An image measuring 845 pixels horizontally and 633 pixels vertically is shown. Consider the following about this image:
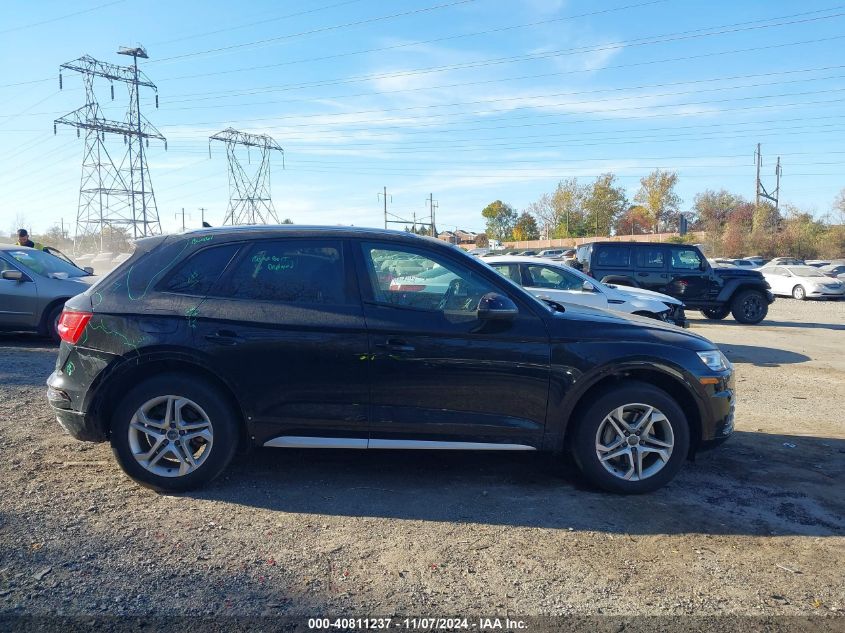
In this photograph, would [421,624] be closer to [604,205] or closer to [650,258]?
[650,258]

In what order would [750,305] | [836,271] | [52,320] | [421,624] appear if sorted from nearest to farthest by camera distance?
[421,624], [52,320], [750,305], [836,271]

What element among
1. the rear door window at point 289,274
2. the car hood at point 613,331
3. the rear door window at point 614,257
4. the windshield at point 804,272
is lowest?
the car hood at point 613,331

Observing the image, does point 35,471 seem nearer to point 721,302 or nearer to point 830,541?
point 830,541

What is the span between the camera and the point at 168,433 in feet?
14.0

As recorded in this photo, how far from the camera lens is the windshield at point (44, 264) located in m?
9.98

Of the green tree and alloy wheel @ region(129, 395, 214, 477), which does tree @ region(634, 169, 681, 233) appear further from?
alloy wheel @ region(129, 395, 214, 477)

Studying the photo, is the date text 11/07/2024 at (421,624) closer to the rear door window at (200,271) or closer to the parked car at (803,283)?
the rear door window at (200,271)

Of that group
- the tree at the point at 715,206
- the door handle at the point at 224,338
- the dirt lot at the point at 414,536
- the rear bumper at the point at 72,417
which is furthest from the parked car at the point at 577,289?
the tree at the point at 715,206

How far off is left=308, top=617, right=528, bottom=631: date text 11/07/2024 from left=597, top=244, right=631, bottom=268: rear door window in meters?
13.3

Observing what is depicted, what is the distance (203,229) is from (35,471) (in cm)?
210

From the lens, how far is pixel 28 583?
3.18 meters

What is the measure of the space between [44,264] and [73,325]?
22.9 ft

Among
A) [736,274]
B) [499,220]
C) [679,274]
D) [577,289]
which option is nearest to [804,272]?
[736,274]

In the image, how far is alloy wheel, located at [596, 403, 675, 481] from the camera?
4387mm
